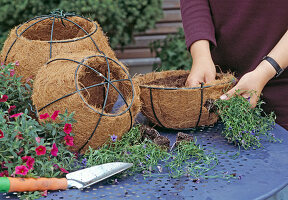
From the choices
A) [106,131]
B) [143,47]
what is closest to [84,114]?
[106,131]

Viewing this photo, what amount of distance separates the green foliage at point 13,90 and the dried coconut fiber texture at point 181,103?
0.44 metres

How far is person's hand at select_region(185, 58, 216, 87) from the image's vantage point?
169cm

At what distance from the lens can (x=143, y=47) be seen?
501 centimetres

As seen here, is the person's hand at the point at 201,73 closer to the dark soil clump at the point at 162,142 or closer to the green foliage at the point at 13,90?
the dark soil clump at the point at 162,142

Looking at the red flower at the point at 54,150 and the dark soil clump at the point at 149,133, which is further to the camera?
the dark soil clump at the point at 149,133

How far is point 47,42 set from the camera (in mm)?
1589

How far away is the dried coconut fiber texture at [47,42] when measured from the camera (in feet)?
5.21

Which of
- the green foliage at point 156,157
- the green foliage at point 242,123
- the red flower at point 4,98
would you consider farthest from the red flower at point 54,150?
the green foliage at point 242,123

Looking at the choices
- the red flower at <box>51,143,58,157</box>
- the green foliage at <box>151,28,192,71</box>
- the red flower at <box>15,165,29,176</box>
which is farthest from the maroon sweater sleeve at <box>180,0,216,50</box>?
the green foliage at <box>151,28,192,71</box>

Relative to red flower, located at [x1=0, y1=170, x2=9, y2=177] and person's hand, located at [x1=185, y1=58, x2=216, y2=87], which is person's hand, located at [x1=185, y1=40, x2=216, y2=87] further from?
red flower, located at [x1=0, y1=170, x2=9, y2=177]

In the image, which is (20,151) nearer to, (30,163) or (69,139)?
(30,163)

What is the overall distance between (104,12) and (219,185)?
8.96 ft

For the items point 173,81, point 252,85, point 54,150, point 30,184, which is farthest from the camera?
point 173,81

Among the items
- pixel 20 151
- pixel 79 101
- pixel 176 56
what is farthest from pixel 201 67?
pixel 176 56
